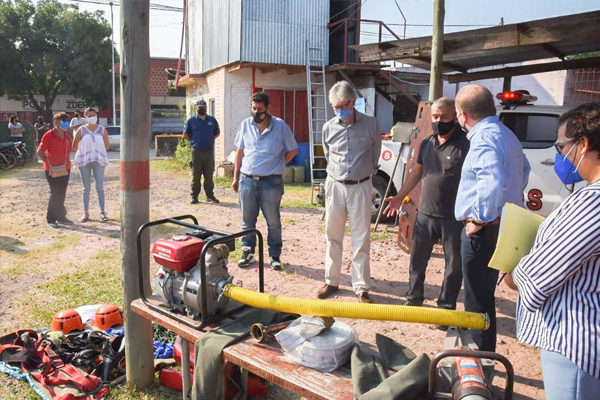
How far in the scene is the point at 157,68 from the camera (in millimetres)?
37281

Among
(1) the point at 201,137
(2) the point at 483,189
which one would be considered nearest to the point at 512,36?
(2) the point at 483,189

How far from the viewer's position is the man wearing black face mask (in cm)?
397

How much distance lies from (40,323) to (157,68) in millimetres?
35692

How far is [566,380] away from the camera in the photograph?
5.71 feet

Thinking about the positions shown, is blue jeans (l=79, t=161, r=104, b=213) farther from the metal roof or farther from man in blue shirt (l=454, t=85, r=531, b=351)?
man in blue shirt (l=454, t=85, r=531, b=351)

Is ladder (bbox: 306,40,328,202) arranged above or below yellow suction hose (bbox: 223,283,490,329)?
above

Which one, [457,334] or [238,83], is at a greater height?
[238,83]

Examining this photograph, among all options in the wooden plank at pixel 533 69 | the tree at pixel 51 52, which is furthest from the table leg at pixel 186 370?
the tree at pixel 51 52

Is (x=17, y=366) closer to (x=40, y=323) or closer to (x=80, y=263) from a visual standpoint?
(x=40, y=323)

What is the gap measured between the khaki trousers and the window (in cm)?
348

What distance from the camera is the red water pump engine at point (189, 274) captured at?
112 inches

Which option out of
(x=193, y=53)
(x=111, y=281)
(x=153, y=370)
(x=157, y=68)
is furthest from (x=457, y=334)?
(x=157, y=68)

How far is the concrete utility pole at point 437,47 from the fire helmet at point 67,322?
16.0 feet

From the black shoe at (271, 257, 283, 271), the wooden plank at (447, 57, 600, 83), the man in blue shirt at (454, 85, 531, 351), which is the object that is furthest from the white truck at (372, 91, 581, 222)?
the man in blue shirt at (454, 85, 531, 351)
